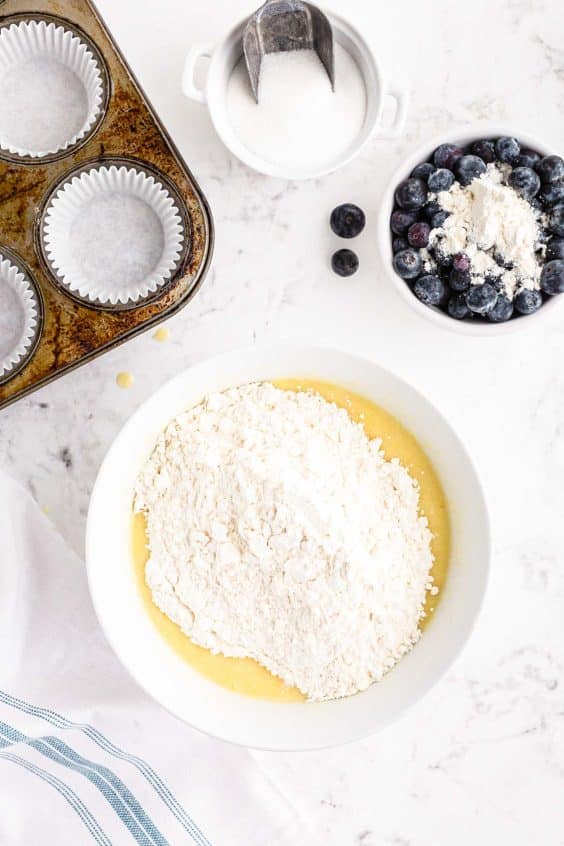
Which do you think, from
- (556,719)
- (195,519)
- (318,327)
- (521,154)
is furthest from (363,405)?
(556,719)

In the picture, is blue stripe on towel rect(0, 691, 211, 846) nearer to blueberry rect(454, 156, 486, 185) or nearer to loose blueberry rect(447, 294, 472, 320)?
loose blueberry rect(447, 294, 472, 320)

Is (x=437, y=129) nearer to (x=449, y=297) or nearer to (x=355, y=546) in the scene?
(x=449, y=297)

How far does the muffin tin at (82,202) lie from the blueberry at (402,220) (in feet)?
1.03

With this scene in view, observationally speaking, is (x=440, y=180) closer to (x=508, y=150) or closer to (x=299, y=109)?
(x=508, y=150)

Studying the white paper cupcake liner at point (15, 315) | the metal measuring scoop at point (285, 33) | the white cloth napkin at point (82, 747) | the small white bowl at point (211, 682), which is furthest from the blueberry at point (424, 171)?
the white cloth napkin at point (82, 747)

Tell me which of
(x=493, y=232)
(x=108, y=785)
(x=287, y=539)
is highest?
(x=493, y=232)

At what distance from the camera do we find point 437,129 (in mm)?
1578

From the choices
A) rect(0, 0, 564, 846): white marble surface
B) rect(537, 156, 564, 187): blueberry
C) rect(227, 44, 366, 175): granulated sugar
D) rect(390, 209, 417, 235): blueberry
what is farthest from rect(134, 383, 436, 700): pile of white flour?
rect(537, 156, 564, 187): blueberry

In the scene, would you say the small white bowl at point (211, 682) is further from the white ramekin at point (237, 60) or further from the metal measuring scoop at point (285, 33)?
the metal measuring scoop at point (285, 33)

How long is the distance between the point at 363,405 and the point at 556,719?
0.74 metres

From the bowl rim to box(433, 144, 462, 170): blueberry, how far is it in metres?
0.12

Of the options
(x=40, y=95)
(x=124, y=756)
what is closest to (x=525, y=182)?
(x=40, y=95)

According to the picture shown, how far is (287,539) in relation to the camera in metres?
1.29

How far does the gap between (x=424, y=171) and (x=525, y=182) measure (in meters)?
0.17
